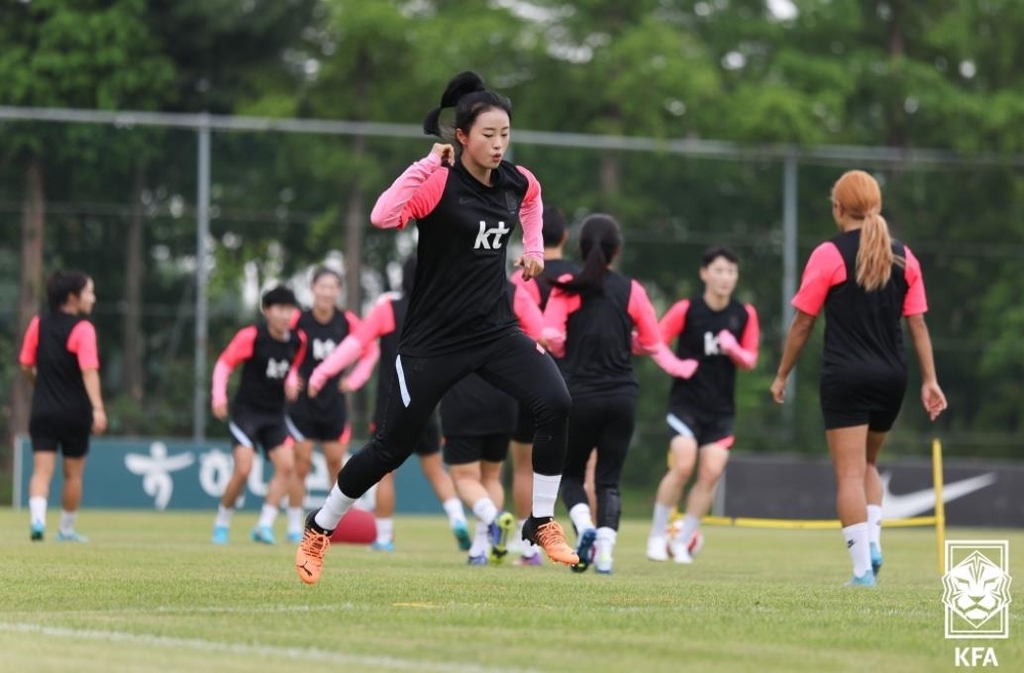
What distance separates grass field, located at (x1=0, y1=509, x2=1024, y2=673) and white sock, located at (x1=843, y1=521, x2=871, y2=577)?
187mm

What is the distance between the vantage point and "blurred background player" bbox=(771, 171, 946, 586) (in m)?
10.6

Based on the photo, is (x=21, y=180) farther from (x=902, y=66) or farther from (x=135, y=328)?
(x=902, y=66)

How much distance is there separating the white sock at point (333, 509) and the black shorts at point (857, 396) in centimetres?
283

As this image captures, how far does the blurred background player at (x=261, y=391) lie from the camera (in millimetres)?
16516

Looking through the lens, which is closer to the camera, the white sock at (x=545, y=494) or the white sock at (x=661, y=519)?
the white sock at (x=545, y=494)

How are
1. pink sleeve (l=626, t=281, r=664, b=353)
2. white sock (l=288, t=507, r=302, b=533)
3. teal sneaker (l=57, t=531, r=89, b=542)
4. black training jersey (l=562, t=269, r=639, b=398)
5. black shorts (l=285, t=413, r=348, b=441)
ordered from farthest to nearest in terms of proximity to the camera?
1. white sock (l=288, t=507, r=302, b=533)
2. black shorts (l=285, t=413, r=348, b=441)
3. teal sneaker (l=57, t=531, r=89, b=542)
4. pink sleeve (l=626, t=281, r=664, b=353)
5. black training jersey (l=562, t=269, r=639, b=398)

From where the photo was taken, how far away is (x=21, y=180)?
2688cm

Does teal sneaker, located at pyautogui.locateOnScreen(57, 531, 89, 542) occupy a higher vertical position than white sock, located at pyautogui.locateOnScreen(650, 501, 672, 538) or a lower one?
lower

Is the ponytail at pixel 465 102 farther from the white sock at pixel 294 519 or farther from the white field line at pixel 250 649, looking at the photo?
the white sock at pixel 294 519

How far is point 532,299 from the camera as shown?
477 inches

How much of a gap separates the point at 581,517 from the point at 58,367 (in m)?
5.81

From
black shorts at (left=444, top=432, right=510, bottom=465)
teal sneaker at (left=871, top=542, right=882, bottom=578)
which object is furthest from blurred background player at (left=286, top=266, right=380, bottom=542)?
teal sneaker at (left=871, top=542, right=882, bottom=578)

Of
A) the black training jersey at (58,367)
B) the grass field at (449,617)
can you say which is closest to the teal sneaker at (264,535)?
the black training jersey at (58,367)

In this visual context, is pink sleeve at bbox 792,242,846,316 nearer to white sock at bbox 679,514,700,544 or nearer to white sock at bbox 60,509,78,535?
white sock at bbox 679,514,700,544
